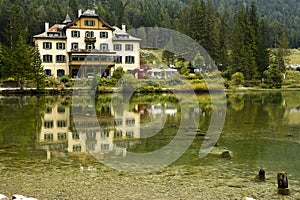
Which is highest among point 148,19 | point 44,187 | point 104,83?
point 148,19

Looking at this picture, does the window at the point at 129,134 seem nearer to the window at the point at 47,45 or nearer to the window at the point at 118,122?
the window at the point at 118,122

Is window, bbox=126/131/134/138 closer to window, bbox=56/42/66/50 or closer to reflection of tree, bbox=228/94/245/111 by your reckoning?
reflection of tree, bbox=228/94/245/111

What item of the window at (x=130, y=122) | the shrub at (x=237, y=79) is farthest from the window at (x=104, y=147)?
the shrub at (x=237, y=79)

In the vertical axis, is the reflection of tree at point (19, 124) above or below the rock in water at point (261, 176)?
above

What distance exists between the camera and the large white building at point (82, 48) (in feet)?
176

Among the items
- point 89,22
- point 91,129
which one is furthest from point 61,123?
point 89,22

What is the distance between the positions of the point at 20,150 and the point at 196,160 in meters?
5.98

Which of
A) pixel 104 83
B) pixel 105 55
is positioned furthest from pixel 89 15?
pixel 104 83

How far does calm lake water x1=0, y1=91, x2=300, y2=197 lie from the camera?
12.7 meters

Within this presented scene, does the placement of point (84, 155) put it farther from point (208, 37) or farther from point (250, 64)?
point (208, 37)

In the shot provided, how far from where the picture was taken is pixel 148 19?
93.8 metres

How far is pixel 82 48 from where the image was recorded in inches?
2164

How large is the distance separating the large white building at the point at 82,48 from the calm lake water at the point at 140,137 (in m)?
26.6

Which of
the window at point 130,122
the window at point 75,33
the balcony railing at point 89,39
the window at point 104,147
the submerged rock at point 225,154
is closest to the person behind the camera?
the submerged rock at point 225,154
